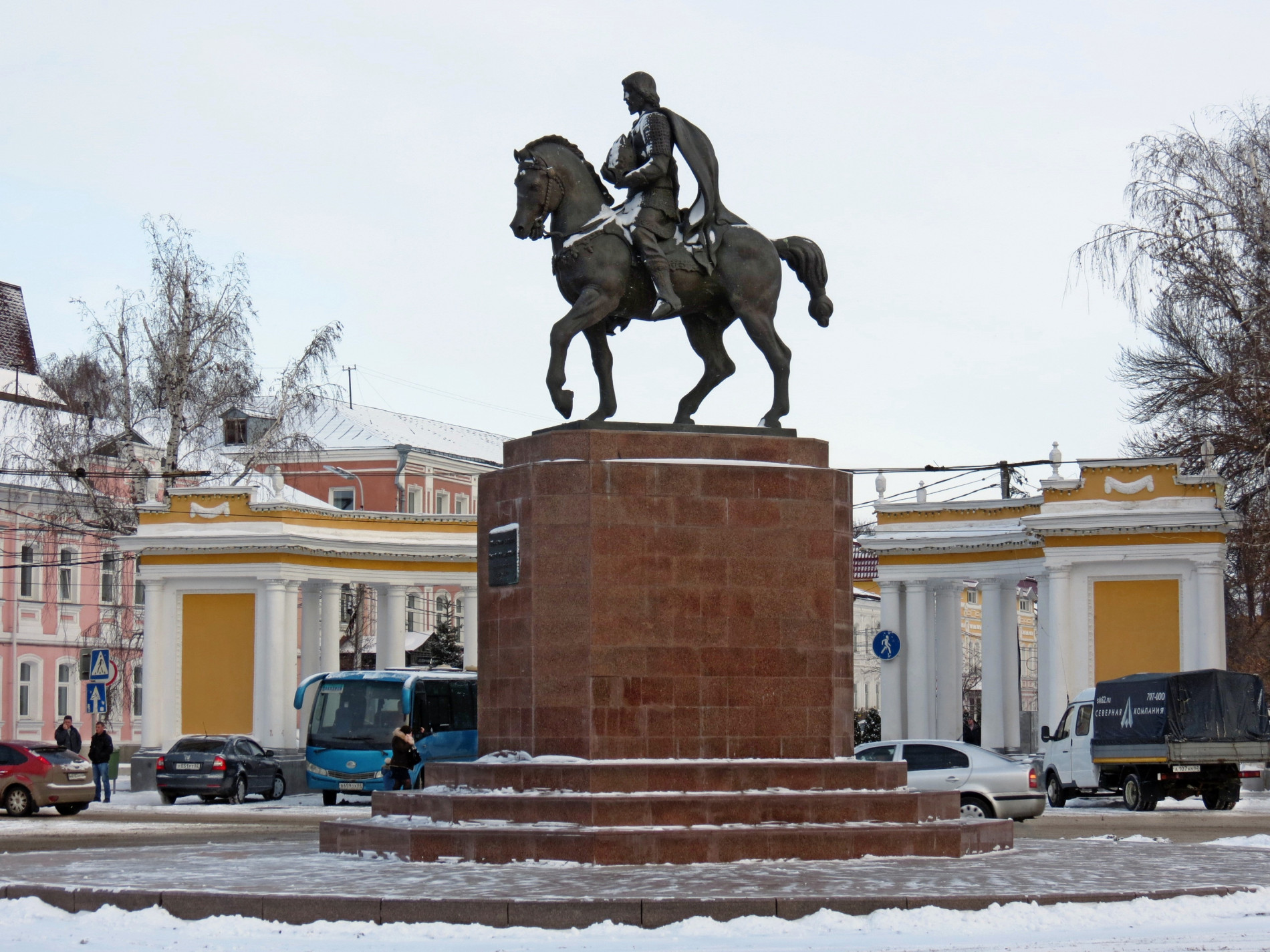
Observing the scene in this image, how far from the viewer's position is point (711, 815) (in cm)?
1465

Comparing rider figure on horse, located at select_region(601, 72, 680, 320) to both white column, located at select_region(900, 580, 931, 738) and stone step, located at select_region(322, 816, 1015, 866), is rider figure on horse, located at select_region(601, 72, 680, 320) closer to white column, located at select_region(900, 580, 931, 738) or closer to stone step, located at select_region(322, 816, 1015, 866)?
stone step, located at select_region(322, 816, 1015, 866)

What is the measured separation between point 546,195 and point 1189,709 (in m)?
16.8

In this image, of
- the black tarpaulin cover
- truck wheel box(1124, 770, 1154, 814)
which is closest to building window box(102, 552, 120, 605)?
the black tarpaulin cover

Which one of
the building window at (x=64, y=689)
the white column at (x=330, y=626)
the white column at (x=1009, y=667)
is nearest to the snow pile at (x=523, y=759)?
the white column at (x=330, y=626)

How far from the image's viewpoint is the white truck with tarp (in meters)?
28.9

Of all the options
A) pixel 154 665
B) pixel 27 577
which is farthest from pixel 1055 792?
pixel 27 577

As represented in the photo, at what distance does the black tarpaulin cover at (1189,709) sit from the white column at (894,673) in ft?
35.6

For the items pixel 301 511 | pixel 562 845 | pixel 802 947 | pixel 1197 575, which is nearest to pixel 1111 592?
pixel 1197 575

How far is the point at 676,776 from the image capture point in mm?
14953

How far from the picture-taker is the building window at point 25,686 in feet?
182

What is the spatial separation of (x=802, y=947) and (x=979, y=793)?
13352 millimetres

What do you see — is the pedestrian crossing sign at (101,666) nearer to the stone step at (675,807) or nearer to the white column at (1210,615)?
the stone step at (675,807)

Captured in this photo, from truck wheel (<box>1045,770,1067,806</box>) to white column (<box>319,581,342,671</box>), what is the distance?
1570 centimetres

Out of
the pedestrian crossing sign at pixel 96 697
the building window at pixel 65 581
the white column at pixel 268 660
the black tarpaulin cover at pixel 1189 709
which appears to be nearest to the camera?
the black tarpaulin cover at pixel 1189 709
